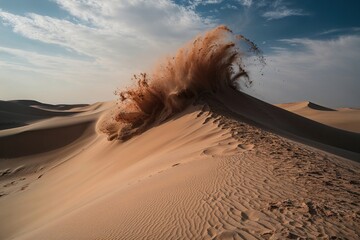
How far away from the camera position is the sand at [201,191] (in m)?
3.04

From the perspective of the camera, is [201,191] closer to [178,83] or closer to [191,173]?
[191,173]

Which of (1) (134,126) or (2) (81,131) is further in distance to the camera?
(2) (81,131)

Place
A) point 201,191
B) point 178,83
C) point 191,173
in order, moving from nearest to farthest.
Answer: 1. point 201,191
2. point 191,173
3. point 178,83

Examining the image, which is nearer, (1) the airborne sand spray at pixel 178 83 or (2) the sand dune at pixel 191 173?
(2) the sand dune at pixel 191 173

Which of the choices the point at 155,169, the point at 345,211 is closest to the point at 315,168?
the point at 345,211

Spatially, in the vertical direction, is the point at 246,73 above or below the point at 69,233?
above

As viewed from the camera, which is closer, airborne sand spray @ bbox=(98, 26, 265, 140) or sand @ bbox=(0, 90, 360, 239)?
sand @ bbox=(0, 90, 360, 239)

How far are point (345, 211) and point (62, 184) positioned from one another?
799 centimetres

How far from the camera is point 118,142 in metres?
9.95

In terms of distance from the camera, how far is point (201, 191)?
3838 millimetres

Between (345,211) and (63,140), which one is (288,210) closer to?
(345,211)

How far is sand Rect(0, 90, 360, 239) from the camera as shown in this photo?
3039 millimetres

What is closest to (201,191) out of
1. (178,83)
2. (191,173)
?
(191,173)

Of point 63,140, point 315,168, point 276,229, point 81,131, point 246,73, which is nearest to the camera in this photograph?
point 276,229
